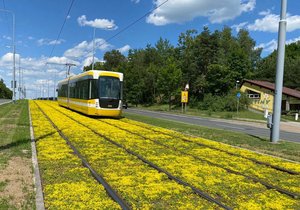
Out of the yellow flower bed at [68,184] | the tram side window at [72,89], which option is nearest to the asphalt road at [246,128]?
the tram side window at [72,89]

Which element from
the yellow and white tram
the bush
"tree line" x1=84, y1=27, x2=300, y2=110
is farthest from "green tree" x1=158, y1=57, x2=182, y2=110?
the yellow and white tram

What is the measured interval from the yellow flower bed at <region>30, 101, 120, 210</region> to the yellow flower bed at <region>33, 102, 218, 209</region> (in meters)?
0.37

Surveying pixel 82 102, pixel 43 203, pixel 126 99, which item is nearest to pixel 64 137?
pixel 43 203

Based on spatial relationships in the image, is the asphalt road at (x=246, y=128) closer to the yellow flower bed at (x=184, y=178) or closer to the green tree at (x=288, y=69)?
the yellow flower bed at (x=184, y=178)

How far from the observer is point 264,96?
164 ft

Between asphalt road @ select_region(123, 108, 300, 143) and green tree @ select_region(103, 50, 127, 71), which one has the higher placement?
green tree @ select_region(103, 50, 127, 71)

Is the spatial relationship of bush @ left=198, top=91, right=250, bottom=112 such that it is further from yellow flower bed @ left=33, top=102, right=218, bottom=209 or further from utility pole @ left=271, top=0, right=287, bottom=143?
yellow flower bed @ left=33, top=102, right=218, bottom=209

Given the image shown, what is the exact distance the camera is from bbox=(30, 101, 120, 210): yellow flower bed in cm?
570

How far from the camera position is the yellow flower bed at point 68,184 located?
5.70m

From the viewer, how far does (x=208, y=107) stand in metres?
57.0

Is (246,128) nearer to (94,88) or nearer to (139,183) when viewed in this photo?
(94,88)

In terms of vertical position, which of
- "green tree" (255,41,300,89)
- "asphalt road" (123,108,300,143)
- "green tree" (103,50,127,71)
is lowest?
"asphalt road" (123,108,300,143)

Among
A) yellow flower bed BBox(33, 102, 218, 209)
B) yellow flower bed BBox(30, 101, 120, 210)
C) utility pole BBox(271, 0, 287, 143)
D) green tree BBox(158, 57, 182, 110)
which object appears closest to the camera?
yellow flower bed BBox(30, 101, 120, 210)

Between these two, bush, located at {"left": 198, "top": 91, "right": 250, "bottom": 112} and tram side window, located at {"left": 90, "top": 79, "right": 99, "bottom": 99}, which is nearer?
tram side window, located at {"left": 90, "top": 79, "right": 99, "bottom": 99}
